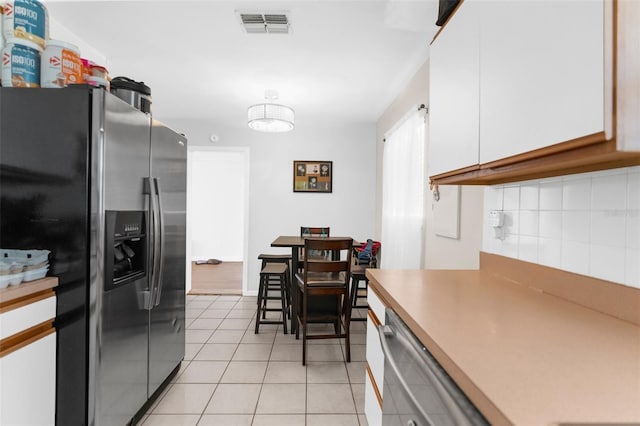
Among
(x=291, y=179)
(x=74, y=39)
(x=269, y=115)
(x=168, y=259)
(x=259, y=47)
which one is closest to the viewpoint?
(x=168, y=259)

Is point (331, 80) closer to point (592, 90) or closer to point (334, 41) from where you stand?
point (334, 41)

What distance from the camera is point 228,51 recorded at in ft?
8.41

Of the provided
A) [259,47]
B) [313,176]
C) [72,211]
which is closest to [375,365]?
[72,211]

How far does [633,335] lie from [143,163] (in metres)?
2.07

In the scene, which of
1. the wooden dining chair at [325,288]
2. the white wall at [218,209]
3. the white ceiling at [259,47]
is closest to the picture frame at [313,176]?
the white ceiling at [259,47]

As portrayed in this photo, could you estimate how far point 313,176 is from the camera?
182 inches

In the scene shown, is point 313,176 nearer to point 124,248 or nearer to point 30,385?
point 124,248

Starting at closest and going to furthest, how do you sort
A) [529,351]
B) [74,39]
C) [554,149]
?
[529,351]
[554,149]
[74,39]

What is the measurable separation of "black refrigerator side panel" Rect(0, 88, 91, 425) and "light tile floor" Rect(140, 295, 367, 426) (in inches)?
30.7

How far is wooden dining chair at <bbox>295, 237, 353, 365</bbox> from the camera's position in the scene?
7.98 ft

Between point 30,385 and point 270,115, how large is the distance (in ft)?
8.37

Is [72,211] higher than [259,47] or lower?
lower

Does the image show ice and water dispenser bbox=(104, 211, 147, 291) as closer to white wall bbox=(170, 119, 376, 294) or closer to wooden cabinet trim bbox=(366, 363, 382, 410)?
wooden cabinet trim bbox=(366, 363, 382, 410)

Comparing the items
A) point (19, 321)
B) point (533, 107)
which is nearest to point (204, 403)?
point (19, 321)
